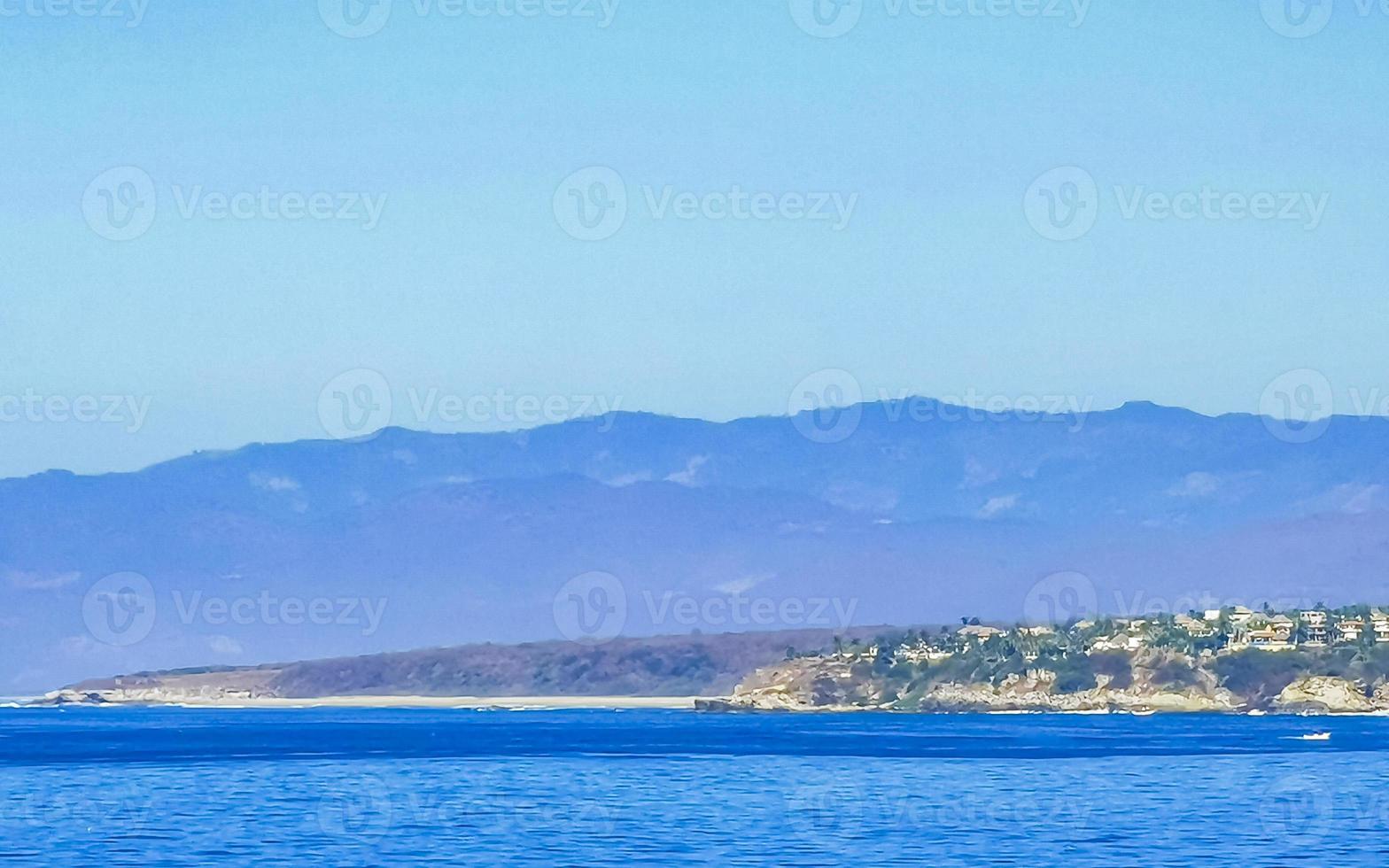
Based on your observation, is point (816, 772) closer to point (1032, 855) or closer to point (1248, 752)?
point (1248, 752)

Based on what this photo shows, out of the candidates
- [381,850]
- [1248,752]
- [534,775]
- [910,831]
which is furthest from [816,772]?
[381,850]

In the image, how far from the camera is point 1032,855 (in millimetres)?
90812

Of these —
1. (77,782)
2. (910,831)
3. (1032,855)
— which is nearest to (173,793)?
(77,782)

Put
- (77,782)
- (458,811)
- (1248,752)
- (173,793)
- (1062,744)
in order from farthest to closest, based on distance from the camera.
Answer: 1. (1062,744)
2. (1248,752)
3. (77,782)
4. (173,793)
5. (458,811)

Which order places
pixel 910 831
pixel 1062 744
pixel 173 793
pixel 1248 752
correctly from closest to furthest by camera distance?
pixel 910 831 → pixel 173 793 → pixel 1248 752 → pixel 1062 744

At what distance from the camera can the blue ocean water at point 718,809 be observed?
304 feet

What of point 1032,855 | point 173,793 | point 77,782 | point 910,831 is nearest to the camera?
point 1032,855

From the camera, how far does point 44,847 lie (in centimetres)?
9619

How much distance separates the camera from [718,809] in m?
117

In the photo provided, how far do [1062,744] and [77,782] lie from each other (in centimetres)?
8163

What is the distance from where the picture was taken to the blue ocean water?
92.8m

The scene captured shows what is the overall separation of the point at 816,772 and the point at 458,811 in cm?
4011

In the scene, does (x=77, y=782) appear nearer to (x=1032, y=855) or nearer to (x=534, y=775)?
(x=534, y=775)

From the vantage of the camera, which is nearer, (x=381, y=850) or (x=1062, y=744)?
(x=381, y=850)
